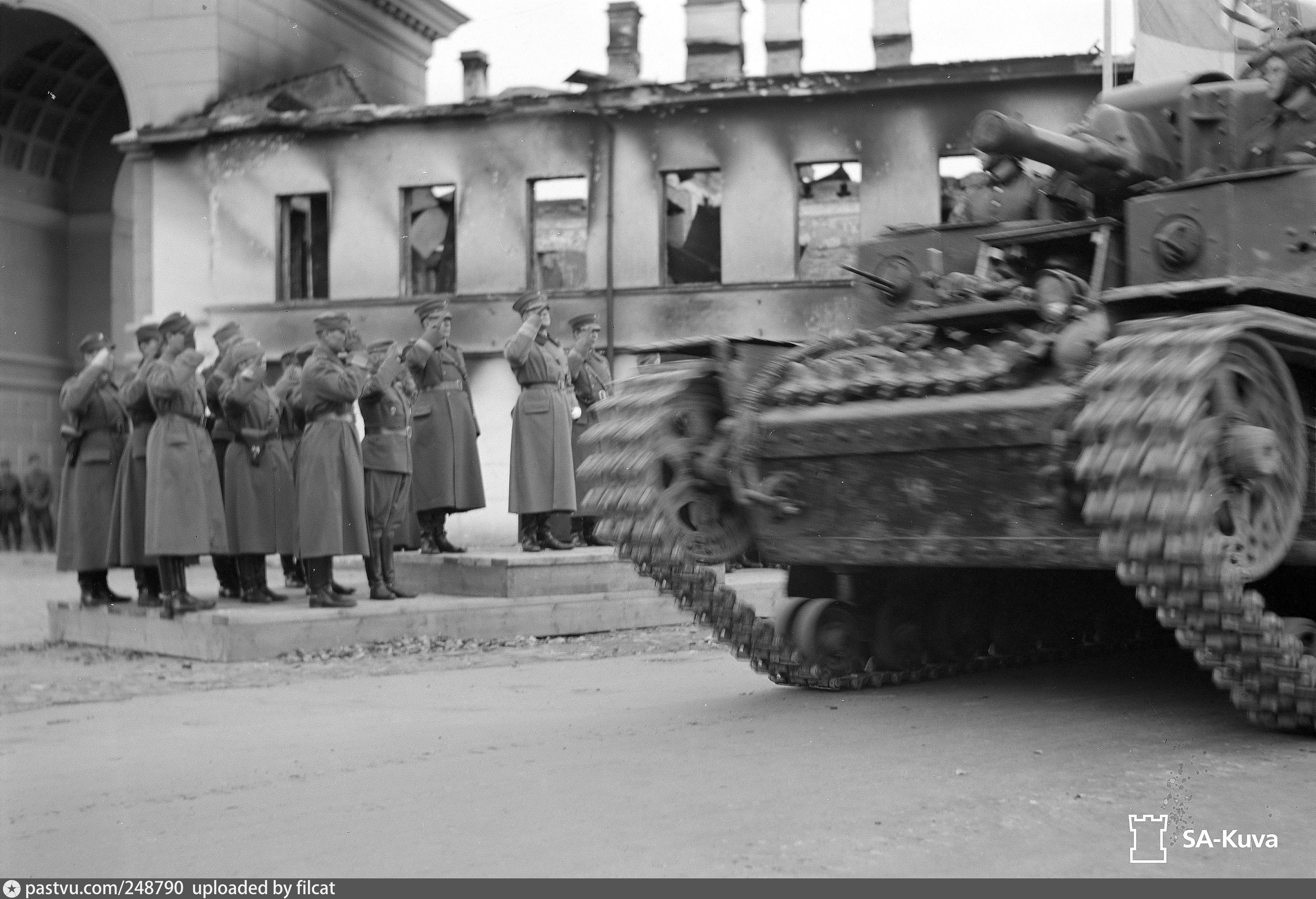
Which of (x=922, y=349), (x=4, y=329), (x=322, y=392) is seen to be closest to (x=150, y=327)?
(x=322, y=392)

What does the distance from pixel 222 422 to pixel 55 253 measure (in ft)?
60.5

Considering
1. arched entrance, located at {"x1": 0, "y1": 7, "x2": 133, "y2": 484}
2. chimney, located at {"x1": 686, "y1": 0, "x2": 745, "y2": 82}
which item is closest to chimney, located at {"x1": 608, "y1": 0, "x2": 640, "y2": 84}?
chimney, located at {"x1": 686, "y1": 0, "x2": 745, "y2": 82}

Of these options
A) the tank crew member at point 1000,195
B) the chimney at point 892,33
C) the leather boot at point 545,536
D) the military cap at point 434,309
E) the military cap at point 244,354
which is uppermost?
the chimney at point 892,33

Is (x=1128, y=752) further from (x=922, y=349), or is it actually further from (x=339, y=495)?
(x=339, y=495)

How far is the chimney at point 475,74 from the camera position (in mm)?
26766

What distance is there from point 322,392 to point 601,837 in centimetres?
650

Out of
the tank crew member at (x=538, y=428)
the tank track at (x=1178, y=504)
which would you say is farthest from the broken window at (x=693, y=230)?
the tank track at (x=1178, y=504)

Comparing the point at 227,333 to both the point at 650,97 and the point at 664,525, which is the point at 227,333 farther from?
the point at 650,97

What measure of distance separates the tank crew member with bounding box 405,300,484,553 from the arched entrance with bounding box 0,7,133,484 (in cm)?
1427

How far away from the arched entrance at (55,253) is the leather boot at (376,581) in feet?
53.0

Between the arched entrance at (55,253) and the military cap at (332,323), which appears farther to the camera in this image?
the arched entrance at (55,253)

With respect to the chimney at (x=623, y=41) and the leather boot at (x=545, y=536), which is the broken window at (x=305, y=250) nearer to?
the chimney at (x=623, y=41)

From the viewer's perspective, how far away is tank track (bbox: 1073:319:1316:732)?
198 inches

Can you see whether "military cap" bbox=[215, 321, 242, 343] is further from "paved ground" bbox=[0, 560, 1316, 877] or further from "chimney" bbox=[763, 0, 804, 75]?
"chimney" bbox=[763, 0, 804, 75]
